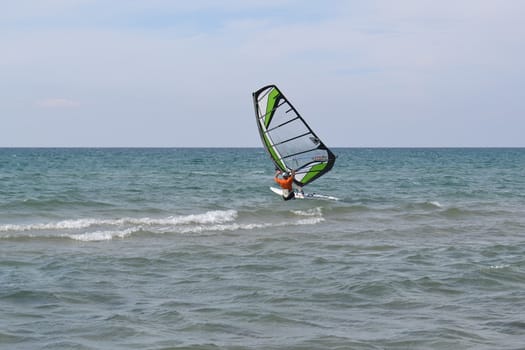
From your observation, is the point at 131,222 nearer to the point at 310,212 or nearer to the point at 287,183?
the point at 310,212

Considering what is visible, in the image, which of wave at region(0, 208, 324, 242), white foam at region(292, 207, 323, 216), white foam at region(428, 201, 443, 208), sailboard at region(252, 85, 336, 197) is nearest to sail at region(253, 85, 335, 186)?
sailboard at region(252, 85, 336, 197)

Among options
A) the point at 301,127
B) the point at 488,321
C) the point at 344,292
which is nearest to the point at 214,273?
the point at 344,292

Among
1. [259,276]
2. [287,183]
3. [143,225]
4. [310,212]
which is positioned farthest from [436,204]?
[259,276]

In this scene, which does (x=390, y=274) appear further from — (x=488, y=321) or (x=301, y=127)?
(x=301, y=127)

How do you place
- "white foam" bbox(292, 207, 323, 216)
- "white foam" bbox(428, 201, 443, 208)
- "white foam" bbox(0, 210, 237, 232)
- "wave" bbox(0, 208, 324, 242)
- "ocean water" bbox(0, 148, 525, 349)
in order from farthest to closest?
"white foam" bbox(428, 201, 443, 208), "white foam" bbox(292, 207, 323, 216), "white foam" bbox(0, 210, 237, 232), "wave" bbox(0, 208, 324, 242), "ocean water" bbox(0, 148, 525, 349)

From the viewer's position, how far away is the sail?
1501cm

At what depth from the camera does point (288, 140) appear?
15445 millimetres

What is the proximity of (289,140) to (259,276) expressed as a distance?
402 centimetres

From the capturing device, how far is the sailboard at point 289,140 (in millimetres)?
15008

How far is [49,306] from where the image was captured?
33.4ft

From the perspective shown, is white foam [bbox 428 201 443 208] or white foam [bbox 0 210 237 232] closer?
white foam [bbox 0 210 237 232]

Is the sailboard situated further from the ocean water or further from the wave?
the wave

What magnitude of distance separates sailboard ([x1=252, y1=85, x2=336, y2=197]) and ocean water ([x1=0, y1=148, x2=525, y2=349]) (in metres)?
1.78

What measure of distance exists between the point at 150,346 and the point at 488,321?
4.44 m
